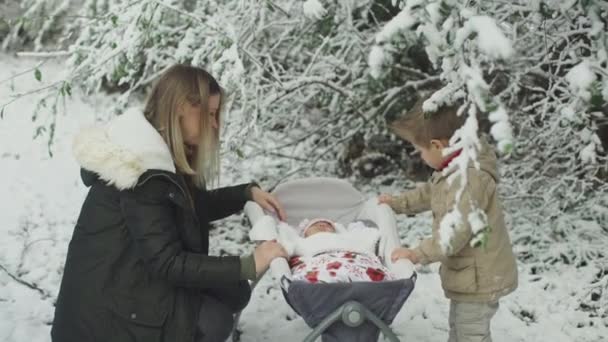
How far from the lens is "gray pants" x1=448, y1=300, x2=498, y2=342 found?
2473mm

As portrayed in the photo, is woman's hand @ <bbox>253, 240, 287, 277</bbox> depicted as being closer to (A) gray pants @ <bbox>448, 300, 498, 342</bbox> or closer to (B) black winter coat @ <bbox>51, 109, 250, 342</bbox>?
(B) black winter coat @ <bbox>51, 109, 250, 342</bbox>

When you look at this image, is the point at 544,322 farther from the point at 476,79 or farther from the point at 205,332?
the point at 476,79

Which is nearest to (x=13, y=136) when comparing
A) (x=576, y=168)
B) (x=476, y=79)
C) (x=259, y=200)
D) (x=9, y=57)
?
(x=9, y=57)

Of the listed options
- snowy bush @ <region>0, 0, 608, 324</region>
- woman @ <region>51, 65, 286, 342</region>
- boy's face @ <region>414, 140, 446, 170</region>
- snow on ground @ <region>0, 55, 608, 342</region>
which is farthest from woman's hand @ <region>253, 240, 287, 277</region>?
snow on ground @ <region>0, 55, 608, 342</region>

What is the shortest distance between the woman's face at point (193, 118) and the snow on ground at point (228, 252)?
3.48 ft

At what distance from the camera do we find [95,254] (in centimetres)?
235

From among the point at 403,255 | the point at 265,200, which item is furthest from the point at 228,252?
the point at 403,255

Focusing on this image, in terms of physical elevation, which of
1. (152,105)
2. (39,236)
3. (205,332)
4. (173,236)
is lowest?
(39,236)

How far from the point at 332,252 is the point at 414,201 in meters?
0.45

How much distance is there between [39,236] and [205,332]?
217 centimetres

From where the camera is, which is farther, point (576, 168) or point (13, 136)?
point (13, 136)

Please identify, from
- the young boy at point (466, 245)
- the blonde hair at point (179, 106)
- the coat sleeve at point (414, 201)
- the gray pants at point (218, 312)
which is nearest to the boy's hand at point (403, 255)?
the young boy at point (466, 245)

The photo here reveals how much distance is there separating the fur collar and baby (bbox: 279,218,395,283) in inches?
22.1

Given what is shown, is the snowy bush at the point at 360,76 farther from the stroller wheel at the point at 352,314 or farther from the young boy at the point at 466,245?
the stroller wheel at the point at 352,314
